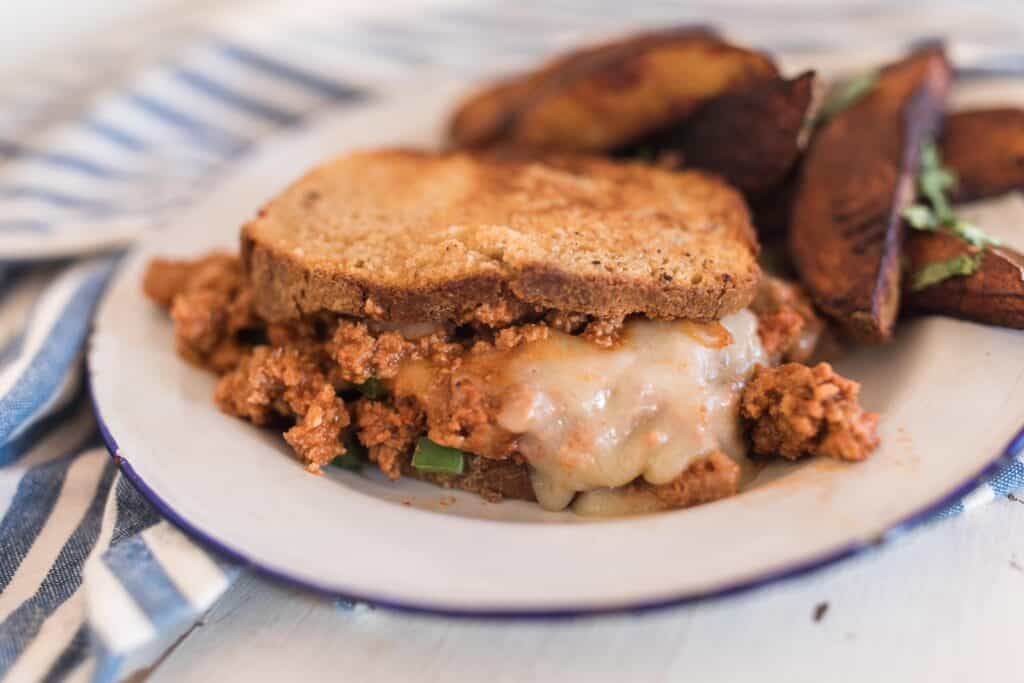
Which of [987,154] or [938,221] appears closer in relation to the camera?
[938,221]

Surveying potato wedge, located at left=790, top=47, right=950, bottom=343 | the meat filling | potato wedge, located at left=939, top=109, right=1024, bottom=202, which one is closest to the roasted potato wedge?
potato wedge, located at left=790, top=47, right=950, bottom=343

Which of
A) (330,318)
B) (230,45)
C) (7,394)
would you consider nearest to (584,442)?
(330,318)

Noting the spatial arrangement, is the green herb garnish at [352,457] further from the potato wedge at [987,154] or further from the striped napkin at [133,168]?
the potato wedge at [987,154]

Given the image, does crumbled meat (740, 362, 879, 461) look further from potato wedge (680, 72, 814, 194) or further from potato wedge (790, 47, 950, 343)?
potato wedge (680, 72, 814, 194)

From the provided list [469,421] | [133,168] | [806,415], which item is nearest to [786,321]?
[806,415]

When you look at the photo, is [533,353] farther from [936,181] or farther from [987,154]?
[987,154]

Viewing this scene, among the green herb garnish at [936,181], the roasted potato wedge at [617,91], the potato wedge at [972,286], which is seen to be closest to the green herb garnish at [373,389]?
the roasted potato wedge at [617,91]
